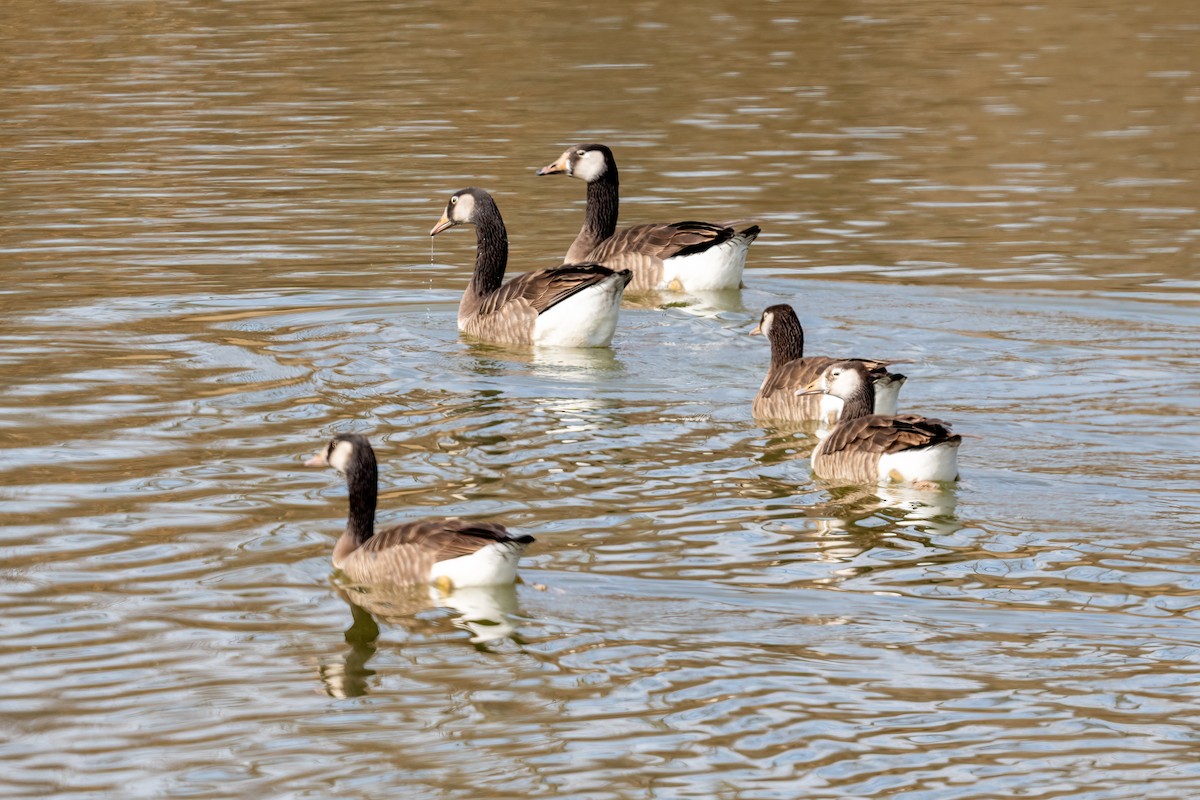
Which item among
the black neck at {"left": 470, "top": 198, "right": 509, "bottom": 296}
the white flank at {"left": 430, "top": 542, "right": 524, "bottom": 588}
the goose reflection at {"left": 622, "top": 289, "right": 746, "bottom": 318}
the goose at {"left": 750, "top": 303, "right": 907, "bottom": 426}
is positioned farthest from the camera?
the goose reflection at {"left": 622, "top": 289, "right": 746, "bottom": 318}

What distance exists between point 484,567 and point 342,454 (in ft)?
4.31

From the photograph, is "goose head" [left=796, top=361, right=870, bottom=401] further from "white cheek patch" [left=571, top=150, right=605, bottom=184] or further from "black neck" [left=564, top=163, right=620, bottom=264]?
"white cheek patch" [left=571, top=150, right=605, bottom=184]

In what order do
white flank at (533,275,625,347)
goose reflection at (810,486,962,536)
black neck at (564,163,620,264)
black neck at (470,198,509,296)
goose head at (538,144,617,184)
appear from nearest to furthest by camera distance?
goose reflection at (810,486,962,536) < white flank at (533,275,625,347) < black neck at (470,198,509,296) < goose head at (538,144,617,184) < black neck at (564,163,620,264)

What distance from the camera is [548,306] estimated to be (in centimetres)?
1711

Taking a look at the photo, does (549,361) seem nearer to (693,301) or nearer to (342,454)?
(693,301)

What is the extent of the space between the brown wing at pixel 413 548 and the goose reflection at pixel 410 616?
0.35ft

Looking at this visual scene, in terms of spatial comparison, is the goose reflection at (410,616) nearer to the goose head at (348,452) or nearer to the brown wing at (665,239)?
the goose head at (348,452)

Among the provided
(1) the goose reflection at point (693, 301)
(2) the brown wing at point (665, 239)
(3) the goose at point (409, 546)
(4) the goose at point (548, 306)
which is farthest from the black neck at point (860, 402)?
(2) the brown wing at point (665, 239)

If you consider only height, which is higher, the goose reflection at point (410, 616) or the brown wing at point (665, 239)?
the brown wing at point (665, 239)

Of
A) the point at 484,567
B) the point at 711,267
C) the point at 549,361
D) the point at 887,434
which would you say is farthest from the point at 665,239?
the point at 484,567

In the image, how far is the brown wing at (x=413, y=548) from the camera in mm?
10492

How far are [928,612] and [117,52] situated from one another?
1205 inches

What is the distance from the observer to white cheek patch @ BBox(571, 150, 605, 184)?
20812 mm

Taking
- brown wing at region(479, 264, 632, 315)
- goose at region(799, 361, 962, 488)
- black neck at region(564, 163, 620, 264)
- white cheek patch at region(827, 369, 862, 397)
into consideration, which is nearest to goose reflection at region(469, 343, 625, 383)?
brown wing at region(479, 264, 632, 315)
